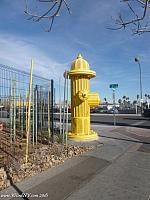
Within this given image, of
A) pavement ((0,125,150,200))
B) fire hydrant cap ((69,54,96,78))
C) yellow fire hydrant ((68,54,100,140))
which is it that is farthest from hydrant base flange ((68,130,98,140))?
pavement ((0,125,150,200))

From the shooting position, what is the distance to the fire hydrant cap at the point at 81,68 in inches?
501

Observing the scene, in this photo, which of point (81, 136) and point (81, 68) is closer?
point (81, 136)

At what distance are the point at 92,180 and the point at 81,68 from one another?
279 inches

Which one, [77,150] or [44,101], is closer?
[77,150]

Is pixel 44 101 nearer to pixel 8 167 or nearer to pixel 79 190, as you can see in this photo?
pixel 8 167

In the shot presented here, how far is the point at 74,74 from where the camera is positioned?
12805 mm

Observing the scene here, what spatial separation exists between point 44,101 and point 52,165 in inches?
164

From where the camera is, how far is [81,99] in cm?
1269

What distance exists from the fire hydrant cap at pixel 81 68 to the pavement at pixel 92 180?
436 centimetres

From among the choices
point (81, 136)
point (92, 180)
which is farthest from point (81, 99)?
point (92, 180)

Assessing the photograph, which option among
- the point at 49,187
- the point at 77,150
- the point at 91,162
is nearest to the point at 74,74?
the point at 77,150

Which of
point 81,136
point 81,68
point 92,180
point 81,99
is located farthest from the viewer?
point 81,68

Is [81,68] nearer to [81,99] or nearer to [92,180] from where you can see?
[81,99]

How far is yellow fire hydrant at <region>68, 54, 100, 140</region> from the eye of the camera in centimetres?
1270
